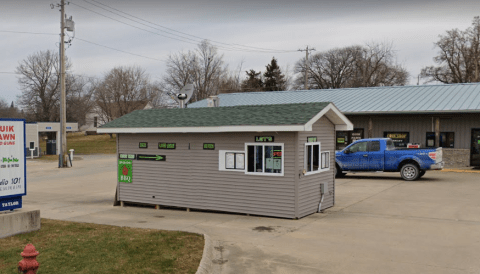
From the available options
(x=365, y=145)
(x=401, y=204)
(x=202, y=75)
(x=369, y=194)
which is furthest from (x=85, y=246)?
(x=202, y=75)

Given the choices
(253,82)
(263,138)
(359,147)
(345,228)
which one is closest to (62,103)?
(359,147)

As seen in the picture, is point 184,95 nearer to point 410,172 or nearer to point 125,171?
point 125,171

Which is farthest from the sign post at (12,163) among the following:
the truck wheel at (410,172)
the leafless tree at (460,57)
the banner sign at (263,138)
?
the leafless tree at (460,57)

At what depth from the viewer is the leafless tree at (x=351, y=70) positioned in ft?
224

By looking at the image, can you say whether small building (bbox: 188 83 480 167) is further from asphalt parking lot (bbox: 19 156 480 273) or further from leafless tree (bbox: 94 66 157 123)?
leafless tree (bbox: 94 66 157 123)

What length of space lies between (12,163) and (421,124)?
2344cm

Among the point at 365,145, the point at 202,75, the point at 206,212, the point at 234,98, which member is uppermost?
the point at 202,75

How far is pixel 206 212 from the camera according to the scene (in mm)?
13594

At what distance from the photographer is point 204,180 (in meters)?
13.6

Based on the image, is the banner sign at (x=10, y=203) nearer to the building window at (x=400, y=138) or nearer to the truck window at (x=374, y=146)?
the truck window at (x=374, y=146)

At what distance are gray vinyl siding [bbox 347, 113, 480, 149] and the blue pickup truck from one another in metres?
6.62

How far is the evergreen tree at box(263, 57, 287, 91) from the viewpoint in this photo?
70812 millimetres

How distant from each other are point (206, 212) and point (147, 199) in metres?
2.32

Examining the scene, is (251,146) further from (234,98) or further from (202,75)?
(202,75)
